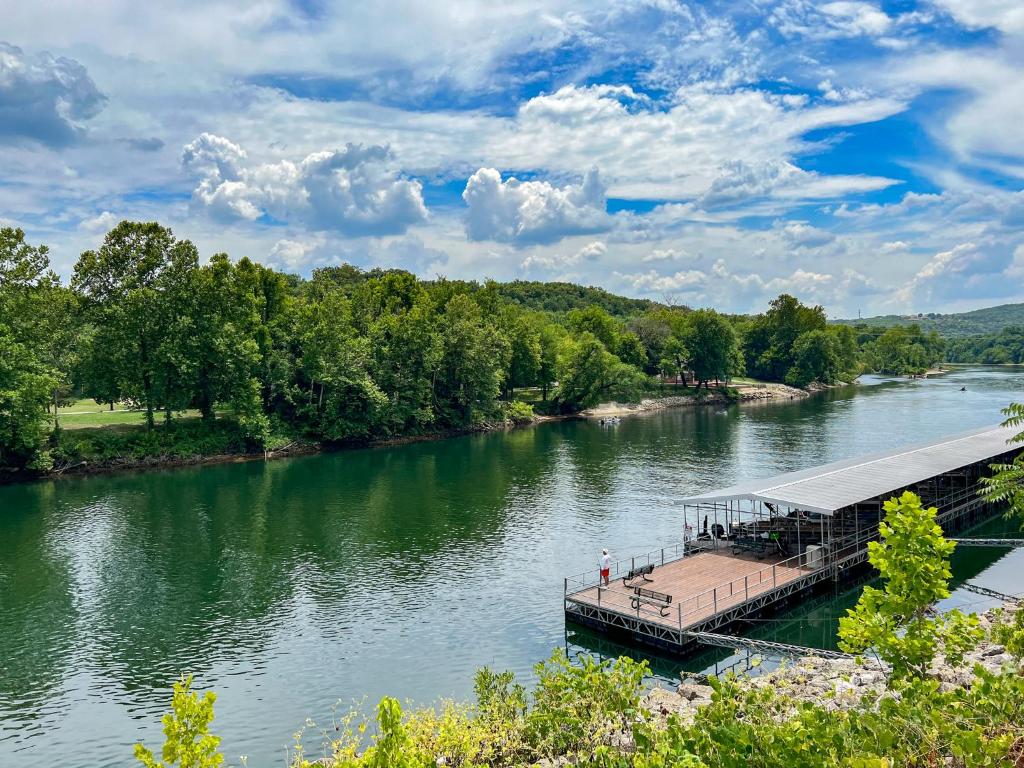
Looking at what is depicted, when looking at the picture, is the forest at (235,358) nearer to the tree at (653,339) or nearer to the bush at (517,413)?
the bush at (517,413)

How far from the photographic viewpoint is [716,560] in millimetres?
33656

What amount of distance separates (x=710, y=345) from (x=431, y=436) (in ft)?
205

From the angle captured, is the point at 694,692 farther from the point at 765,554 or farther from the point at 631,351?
the point at 631,351

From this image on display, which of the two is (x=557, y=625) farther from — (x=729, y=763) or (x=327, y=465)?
(x=327, y=465)

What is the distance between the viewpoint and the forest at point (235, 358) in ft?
207

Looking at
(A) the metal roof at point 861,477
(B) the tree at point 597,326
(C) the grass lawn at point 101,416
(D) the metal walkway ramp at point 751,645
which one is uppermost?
(B) the tree at point 597,326

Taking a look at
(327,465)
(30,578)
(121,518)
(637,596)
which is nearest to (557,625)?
(637,596)

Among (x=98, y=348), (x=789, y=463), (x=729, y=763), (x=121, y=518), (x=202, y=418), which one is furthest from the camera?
(x=202, y=418)

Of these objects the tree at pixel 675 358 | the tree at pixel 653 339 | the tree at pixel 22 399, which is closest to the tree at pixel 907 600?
the tree at pixel 22 399

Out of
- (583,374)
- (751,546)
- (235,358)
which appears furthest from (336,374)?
(751,546)

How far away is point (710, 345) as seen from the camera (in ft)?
426

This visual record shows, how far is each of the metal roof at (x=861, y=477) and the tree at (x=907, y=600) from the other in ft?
48.5

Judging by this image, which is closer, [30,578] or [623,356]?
[30,578]

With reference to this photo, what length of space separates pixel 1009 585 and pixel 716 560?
1319cm
